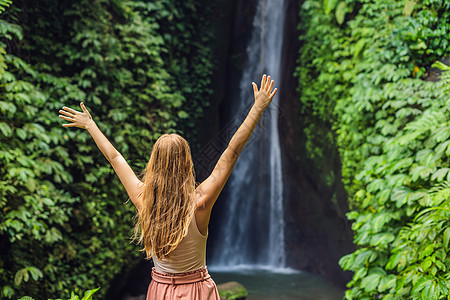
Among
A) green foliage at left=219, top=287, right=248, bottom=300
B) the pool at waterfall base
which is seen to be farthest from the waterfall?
green foliage at left=219, top=287, right=248, bottom=300

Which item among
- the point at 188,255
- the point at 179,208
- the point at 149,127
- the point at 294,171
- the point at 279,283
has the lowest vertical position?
the point at 279,283

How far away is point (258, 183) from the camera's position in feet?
28.8

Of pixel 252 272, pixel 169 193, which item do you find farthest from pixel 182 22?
pixel 169 193

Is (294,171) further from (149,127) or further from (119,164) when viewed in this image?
(119,164)

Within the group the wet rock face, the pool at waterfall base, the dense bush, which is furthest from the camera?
the wet rock face

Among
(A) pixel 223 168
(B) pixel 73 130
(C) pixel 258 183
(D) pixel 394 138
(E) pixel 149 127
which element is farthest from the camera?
(C) pixel 258 183

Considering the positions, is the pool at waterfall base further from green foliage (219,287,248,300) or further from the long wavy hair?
the long wavy hair

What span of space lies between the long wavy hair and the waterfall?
660 centimetres

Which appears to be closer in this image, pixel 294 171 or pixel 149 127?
pixel 149 127

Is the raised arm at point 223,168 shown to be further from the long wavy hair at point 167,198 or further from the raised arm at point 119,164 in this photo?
the raised arm at point 119,164

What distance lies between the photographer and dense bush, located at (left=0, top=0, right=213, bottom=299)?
399 cm

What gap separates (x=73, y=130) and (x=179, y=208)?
372 cm

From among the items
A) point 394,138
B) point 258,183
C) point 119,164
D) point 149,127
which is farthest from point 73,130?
point 258,183

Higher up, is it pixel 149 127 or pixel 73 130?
pixel 149 127
